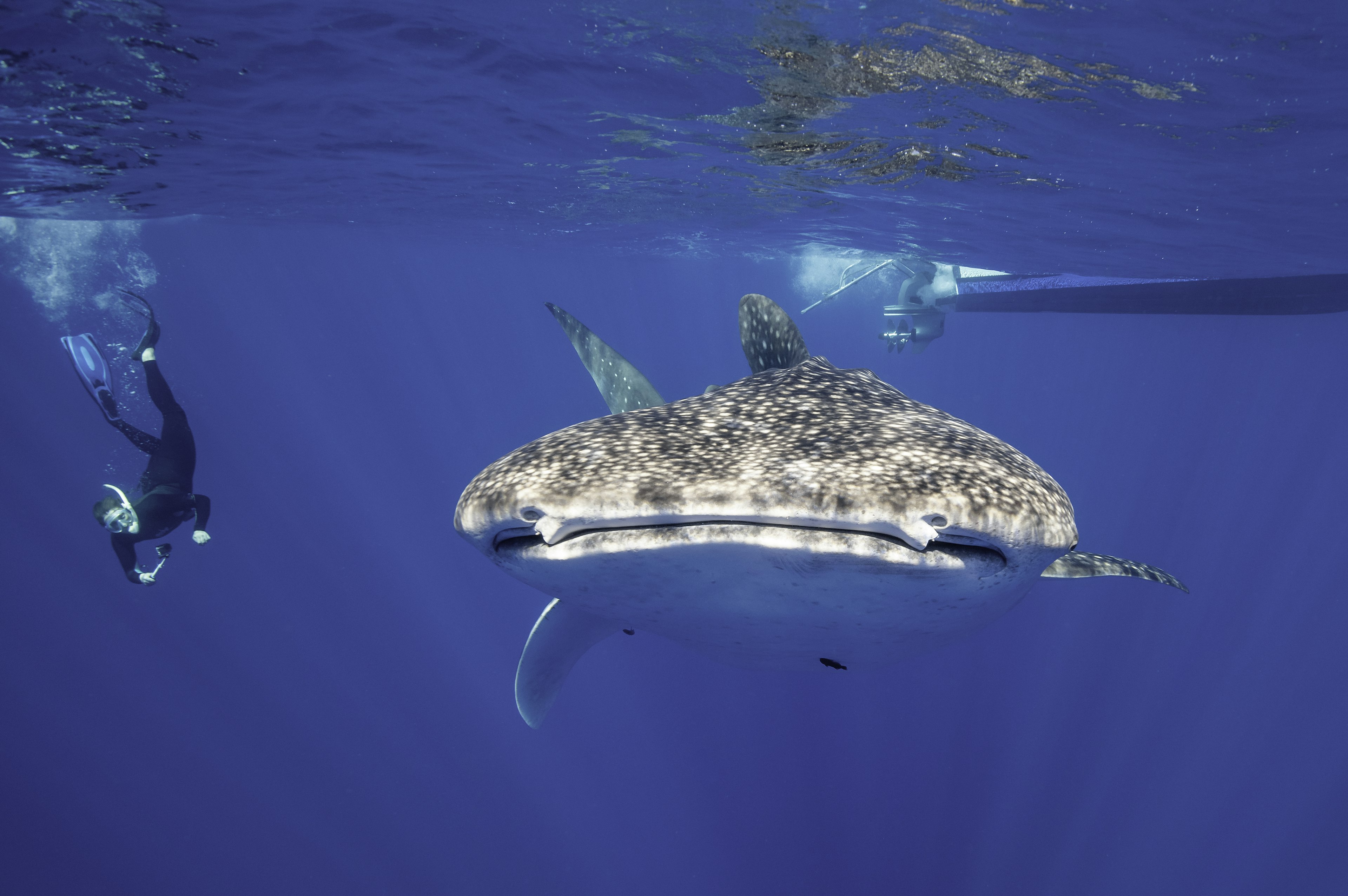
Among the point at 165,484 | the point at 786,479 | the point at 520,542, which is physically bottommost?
the point at 165,484

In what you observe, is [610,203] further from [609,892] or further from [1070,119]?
[609,892]

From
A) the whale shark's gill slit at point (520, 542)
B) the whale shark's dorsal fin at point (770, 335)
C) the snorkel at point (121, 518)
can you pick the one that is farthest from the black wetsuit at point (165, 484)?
the whale shark's gill slit at point (520, 542)

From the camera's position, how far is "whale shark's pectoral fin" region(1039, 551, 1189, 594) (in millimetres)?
4109

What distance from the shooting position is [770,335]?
5277mm

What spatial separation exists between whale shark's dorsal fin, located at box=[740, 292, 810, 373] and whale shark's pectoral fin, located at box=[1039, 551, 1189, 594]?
2.25 metres

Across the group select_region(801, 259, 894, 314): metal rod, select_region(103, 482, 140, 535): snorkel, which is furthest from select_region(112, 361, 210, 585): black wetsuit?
select_region(801, 259, 894, 314): metal rod

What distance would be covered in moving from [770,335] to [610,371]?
1331 mm

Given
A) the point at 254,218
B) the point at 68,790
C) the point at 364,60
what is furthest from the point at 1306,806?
the point at 68,790

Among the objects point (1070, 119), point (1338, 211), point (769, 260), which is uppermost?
point (1070, 119)

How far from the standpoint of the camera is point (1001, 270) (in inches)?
1030

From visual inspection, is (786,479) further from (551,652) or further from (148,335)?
(148,335)

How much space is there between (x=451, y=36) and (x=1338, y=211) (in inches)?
693

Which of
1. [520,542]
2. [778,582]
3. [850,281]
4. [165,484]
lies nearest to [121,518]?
[165,484]

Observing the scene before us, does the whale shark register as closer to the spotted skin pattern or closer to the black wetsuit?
the spotted skin pattern
